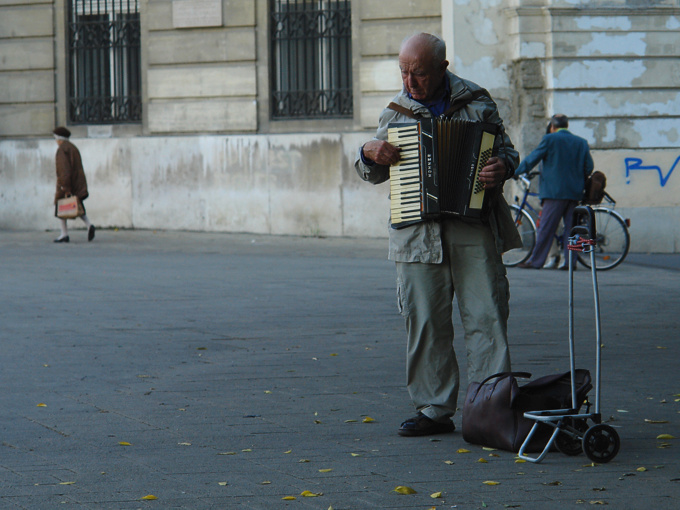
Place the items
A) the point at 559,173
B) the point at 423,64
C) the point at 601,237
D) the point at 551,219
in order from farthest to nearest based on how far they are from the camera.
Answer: the point at 601,237 → the point at 551,219 → the point at 559,173 → the point at 423,64

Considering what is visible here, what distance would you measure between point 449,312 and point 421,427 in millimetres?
557

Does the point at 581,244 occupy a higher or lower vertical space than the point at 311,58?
lower

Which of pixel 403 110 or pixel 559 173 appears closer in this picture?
pixel 403 110

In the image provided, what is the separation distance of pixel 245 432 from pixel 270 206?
1191cm

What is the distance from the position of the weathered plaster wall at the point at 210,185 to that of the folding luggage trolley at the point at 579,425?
11.5m

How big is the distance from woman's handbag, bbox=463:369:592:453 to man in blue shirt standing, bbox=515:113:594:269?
295 inches

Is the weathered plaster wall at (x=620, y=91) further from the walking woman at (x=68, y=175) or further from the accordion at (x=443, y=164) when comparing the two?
the accordion at (x=443, y=164)

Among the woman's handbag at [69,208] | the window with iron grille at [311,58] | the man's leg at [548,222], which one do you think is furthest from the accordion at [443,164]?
the window with iron grille at [311,58]

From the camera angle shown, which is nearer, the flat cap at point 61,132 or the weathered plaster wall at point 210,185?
the flat cap at point 61,132

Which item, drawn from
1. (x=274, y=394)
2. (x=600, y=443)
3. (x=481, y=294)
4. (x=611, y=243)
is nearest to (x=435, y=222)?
(x=481, y=294)

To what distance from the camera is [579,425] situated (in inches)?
183

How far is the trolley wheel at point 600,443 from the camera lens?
4.46 metres

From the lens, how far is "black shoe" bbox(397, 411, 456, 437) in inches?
199

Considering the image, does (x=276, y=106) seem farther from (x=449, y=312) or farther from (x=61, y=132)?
(x=449, y=312)
